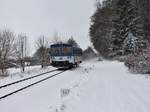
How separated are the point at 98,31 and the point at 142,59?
4064 centimetres

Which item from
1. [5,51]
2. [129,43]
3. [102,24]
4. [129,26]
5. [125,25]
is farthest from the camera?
[102,24]

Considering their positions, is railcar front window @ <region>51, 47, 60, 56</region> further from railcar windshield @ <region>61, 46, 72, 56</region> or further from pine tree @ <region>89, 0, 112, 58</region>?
pine tree @ <region>89, 0, 112, 58</region>

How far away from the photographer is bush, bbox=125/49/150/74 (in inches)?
588

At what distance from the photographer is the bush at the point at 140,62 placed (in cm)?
1494

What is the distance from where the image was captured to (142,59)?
15406 millimetres

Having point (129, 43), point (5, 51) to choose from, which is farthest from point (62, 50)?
point (129, 43)

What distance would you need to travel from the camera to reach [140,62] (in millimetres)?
15391

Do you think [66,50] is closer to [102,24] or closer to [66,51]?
[66,51]

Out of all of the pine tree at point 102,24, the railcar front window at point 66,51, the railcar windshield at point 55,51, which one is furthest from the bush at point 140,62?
the pine tree at point 102,24

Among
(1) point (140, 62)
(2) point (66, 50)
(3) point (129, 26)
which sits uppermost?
(3) point (129, 26)

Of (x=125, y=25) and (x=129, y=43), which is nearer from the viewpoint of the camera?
(x=129, y=43)

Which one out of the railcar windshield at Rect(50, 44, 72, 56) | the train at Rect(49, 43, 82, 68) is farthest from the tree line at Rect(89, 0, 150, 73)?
the railcar windshield at Rect(50, 44, 72, 56)

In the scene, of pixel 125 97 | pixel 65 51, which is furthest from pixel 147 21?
pixel 125 97

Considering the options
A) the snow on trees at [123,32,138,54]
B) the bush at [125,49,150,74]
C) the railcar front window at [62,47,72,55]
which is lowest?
the bush at [125,49,150,74]
